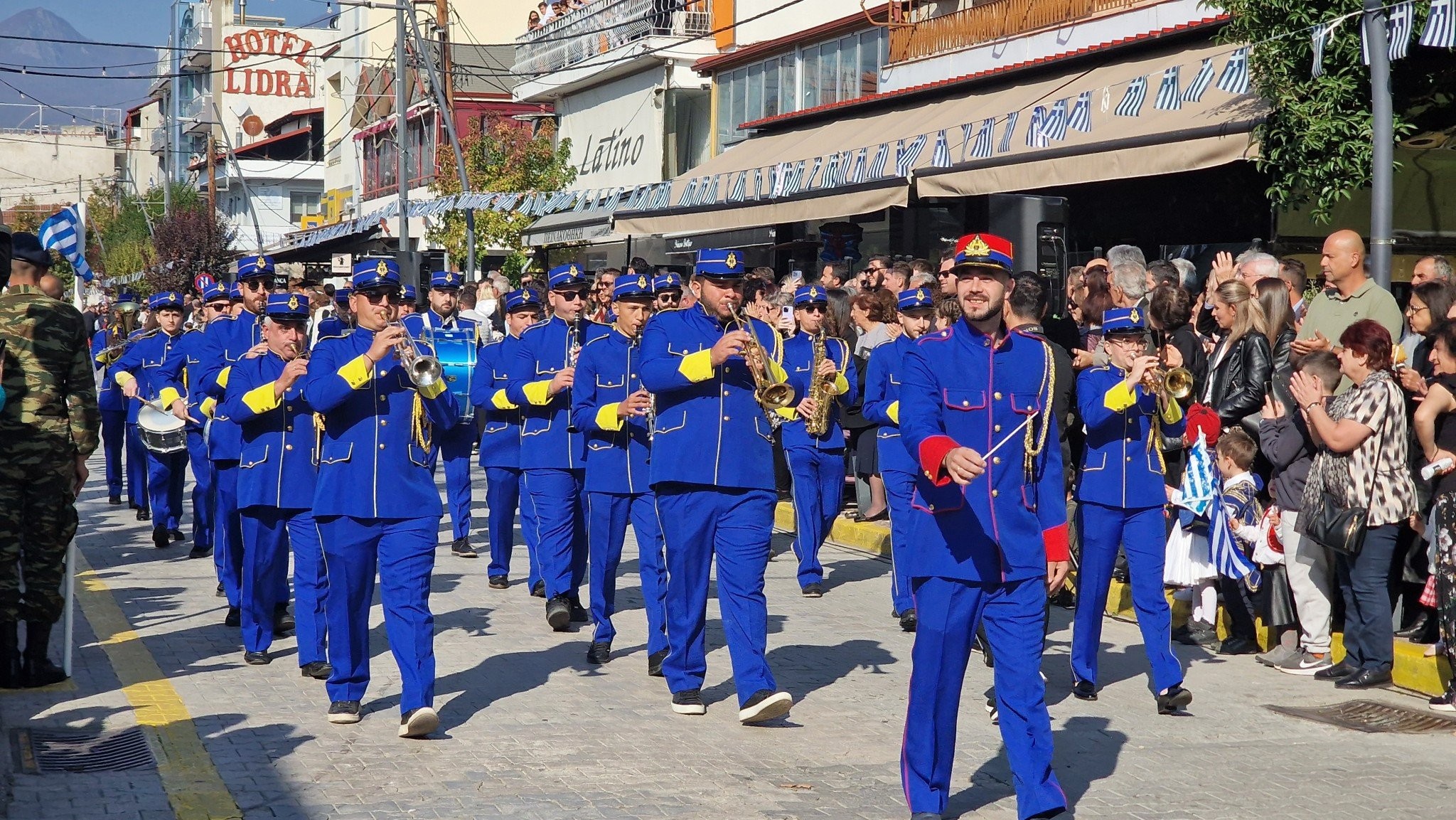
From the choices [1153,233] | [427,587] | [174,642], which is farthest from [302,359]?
[1153,233]

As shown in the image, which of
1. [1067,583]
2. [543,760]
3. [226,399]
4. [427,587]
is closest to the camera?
[543,760]

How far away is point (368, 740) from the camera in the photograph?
746 centimetres

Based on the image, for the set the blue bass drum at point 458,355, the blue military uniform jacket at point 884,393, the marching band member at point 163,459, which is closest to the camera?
the blue military uniform jacket at point 884,393

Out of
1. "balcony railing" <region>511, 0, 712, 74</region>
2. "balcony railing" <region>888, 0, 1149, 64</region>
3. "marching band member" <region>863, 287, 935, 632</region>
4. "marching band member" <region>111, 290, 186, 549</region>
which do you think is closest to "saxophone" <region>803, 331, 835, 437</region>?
"marching band member" <region>863, 287, 935, 632</region>

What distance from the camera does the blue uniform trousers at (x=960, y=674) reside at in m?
6.04

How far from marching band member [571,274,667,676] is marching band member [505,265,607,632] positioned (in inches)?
10.0

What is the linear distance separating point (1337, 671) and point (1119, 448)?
2055 millimetres

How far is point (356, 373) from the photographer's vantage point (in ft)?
24.7

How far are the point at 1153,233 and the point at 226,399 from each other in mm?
11556

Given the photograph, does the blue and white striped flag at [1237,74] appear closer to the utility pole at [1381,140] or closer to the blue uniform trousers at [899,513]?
the utility pole at [1381,140]

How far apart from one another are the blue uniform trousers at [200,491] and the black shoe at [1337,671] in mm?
8422

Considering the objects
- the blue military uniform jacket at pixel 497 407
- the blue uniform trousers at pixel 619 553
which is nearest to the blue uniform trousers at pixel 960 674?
the blue uniform trousers at pixel 619 553

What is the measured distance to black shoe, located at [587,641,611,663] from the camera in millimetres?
9391

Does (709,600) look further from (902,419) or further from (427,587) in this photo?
(902,419)
